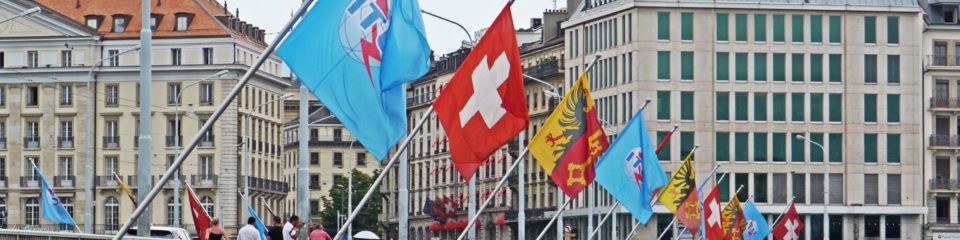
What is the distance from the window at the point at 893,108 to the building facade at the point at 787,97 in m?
0.05

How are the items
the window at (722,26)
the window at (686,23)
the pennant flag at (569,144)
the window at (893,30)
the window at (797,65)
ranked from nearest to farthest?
the pennant flag at (569,144), the window at (686,23), the window at (722,26), the window at (893,30), the window at (797,65)

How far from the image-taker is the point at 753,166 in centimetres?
13775

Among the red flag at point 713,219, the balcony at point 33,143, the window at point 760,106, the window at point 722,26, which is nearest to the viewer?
the red flag at point 713,219

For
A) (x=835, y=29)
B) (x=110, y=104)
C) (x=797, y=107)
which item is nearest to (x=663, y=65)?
(x=797, y=107)

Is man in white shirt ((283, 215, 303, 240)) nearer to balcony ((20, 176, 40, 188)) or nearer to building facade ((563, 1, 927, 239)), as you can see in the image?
building facade ((563, 1, 927, 239))

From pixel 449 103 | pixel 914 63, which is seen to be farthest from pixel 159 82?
pixel 449 103

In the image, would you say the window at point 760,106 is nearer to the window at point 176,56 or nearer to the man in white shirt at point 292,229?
the window at point 176,56

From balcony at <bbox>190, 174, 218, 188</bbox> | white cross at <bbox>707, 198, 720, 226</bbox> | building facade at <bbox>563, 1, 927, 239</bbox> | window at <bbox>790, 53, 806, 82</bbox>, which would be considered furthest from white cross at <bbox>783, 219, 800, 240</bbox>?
balcony at <bbox>190, 174, 218, 188</bbox>

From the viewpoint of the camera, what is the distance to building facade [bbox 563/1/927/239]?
449 feet

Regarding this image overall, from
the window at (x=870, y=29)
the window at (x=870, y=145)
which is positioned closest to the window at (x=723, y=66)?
the window at (x=870, y=29)

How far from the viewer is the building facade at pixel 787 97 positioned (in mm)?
136750

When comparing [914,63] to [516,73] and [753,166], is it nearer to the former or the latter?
Result: [753,166]

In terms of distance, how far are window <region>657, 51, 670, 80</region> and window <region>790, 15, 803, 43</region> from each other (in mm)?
6632

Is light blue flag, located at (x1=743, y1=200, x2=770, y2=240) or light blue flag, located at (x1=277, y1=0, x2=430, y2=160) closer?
light blue flag, located at (x1=277, y1=0, x2=430, y2=160)
